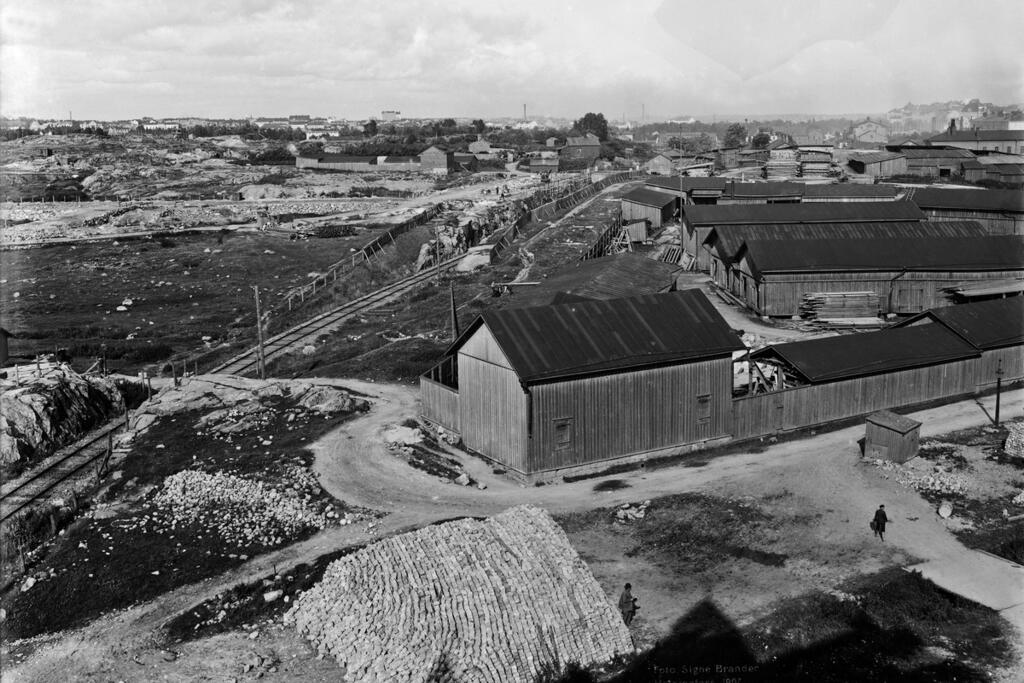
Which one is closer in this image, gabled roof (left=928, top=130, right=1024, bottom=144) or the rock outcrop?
the rock outcrop

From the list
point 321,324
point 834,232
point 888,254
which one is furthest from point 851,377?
point 321,324

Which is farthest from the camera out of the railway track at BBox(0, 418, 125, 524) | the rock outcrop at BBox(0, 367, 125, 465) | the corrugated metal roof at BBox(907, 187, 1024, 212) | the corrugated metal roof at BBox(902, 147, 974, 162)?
the corrugated metal roof at BBox(902, 147, 974, 162)

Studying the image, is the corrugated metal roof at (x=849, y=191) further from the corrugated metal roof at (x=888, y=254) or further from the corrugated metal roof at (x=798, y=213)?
the corrugated metal roof at (x=888, y=254)

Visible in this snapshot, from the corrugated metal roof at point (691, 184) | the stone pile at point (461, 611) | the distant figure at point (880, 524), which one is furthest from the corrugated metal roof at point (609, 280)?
Answer: the corrugated metal roof at point (691, 184)

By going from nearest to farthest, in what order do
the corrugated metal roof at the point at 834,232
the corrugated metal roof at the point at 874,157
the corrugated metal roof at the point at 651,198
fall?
1. the corrugated metal roof at the point at 834,232
2. the corrugated metal roof at the point at 651,198
3. the corrugated metal roof at the point at 874,157

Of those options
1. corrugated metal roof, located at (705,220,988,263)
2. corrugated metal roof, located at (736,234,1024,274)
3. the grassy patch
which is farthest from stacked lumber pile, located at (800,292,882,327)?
the grassy patch

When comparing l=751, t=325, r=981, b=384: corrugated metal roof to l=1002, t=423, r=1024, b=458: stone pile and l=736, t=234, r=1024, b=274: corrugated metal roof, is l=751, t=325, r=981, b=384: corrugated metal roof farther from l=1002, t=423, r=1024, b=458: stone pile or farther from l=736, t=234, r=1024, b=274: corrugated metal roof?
l=736, t=234, r=1024, b=274: corrugated metal roof

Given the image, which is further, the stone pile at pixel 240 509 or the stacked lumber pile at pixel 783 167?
the stacked lumber pile at pixel 783 167
